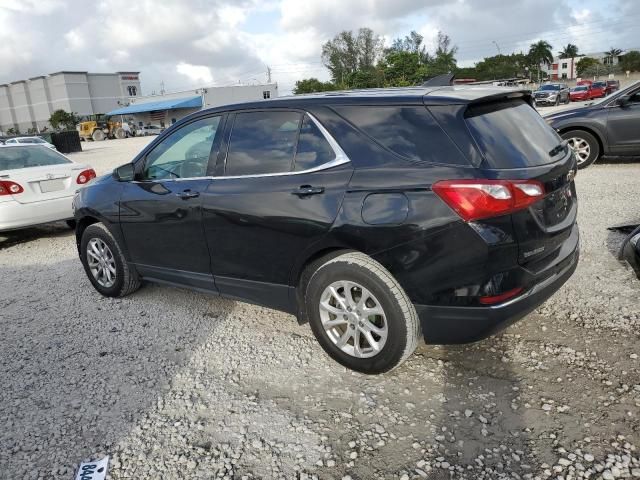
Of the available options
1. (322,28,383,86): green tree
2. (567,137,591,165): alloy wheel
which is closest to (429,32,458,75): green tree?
(322,28,383,86): green tree

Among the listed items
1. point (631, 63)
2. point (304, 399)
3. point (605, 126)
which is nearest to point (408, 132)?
point (304, 399)

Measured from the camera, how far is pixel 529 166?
9.48ft

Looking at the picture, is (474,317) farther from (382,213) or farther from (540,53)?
(540,53)

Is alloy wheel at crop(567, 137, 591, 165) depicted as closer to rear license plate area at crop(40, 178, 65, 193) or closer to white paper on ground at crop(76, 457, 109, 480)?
rear license plate area at crop(40, 178, 65, 193)

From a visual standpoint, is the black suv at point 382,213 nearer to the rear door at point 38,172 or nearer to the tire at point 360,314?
the tire at point 360,314

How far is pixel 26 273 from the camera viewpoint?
618 cm

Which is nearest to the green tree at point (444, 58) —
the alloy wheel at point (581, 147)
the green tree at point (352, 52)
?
the green tree at point (352, 52)

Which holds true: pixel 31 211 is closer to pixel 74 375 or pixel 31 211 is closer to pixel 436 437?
pixel 74 375

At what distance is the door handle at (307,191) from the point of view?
3.17 metres

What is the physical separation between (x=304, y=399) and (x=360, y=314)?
60 centimetres

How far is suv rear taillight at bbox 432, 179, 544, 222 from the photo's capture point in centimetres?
268

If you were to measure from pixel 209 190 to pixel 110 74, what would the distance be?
10750 centimetres

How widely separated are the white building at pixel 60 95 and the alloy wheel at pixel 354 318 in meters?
102

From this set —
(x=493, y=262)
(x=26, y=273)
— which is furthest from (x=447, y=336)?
(x=26, y=273)
